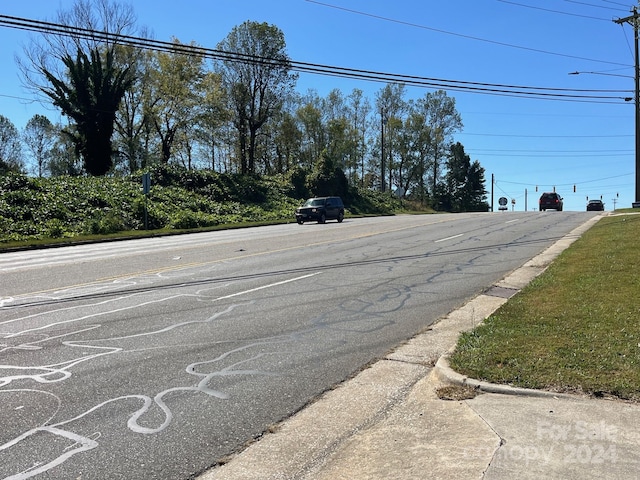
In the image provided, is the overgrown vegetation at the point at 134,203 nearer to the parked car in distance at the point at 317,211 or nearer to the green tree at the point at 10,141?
the parked car in distance at the point at 317,211

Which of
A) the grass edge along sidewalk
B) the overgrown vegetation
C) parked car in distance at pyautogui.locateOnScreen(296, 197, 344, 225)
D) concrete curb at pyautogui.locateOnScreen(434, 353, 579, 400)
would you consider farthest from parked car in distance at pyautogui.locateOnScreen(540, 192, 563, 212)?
concrete curb at pyautogui.locateOnScreen(434, 353, 579, 400)

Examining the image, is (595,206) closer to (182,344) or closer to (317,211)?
(317,211)

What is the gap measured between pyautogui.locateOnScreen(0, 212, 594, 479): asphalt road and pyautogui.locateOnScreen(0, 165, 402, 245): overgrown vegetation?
526 inches

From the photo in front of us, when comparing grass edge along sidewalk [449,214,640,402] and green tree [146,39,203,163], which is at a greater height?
green tree [146,39,203,163]

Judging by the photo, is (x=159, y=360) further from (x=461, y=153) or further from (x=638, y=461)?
(x=461, y=153)

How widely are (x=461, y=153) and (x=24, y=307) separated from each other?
82964 mm

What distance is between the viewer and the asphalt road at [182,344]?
386 cm

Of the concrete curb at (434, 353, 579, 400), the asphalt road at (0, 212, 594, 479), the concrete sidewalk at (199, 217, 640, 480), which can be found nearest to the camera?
the concrete sidewalk at (199, 217, 640, 480)

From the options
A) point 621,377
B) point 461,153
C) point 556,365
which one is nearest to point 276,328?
point 556,365

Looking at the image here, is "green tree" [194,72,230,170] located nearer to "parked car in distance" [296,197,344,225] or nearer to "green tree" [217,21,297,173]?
"green tree" [217,21,297,173]

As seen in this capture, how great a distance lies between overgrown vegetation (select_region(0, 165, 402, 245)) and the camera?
25986mm

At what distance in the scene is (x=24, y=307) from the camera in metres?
8.40

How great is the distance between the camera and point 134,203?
31766 millimetres

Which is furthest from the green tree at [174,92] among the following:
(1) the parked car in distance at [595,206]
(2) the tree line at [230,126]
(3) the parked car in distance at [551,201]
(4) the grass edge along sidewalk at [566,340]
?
(4) the grass edge along sidewalk at [566,340]
